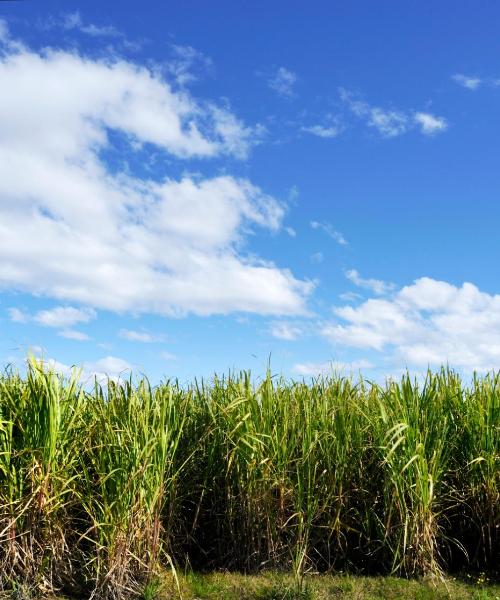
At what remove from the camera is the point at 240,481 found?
6.14 m

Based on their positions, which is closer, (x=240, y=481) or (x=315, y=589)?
(x=315, y=589)

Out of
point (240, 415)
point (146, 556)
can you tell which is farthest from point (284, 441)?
point (146, 556)

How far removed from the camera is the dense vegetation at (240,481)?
579 cm

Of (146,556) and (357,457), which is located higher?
(357,457)

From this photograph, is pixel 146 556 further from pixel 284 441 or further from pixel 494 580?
pixel 494 580

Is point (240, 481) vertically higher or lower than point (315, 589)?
higher

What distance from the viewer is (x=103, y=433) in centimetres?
610

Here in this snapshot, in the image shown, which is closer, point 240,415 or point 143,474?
point 143,474

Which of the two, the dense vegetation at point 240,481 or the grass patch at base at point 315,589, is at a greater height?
the dense vegetation at point 240,481

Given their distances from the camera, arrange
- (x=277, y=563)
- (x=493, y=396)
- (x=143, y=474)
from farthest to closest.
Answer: (x=493, y=396)
(x=277, y=563)
(x=143, y=474)

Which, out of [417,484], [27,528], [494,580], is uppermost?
[417,484]

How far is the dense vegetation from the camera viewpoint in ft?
19.0

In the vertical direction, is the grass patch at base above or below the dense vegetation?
below

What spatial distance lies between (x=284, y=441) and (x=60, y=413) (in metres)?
2.13
